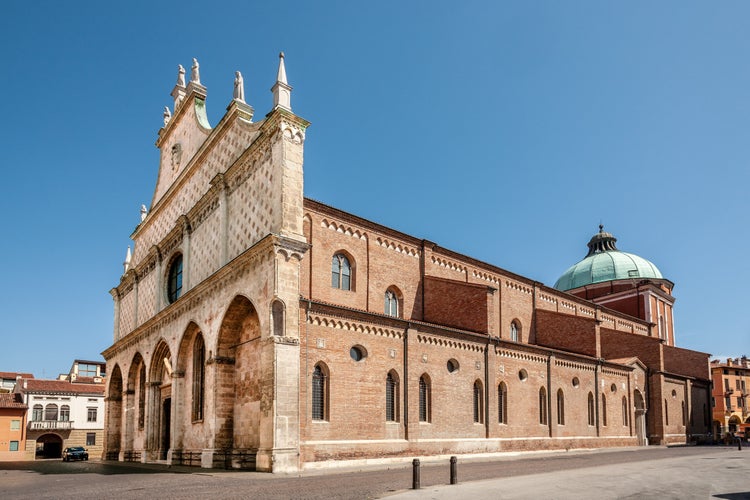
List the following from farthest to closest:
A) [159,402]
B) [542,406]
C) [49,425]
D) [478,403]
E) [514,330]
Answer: [49,425] < [514,330] < [542,406] < [159,402] < [478,403]

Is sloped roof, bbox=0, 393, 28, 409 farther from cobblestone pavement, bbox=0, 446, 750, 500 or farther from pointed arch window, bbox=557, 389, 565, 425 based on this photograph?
pointed arch window, bbox=557, 389, 565, 425

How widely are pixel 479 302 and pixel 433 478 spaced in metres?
13.0

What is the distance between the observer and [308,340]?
20.3 meters

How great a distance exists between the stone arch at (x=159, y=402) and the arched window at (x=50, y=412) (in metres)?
32.2

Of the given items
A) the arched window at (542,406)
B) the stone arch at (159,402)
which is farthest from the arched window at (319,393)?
the arched window at (542,406)

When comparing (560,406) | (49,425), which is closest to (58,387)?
(49,425)

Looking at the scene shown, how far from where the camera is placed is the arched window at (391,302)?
27.7 meters

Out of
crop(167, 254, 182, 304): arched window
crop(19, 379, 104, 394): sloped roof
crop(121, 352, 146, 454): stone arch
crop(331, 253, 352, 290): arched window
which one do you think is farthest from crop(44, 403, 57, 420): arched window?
crop(331, 253, 352, 290): arched window

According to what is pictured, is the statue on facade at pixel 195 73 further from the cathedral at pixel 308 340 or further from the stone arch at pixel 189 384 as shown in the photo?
the stone arch at pixel 189 384

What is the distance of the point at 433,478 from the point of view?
15.6 meters

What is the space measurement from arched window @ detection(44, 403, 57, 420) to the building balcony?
1.74 ft

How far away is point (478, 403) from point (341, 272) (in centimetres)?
810

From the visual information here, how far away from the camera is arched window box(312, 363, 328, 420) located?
20438 mm

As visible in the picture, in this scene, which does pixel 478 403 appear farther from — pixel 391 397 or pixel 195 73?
pixel 195 73
